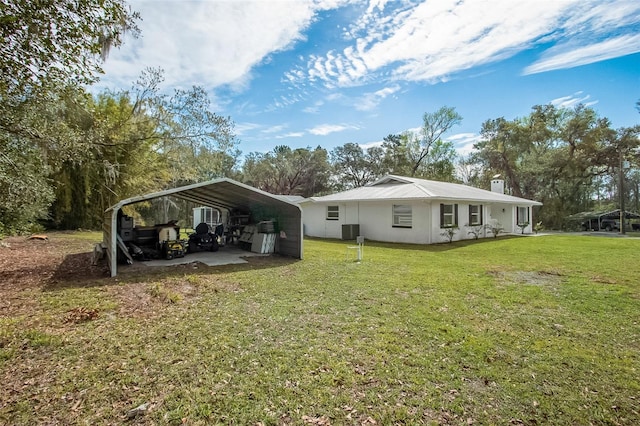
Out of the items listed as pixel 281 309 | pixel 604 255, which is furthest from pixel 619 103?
pixel 281 309

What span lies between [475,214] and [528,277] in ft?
31.4

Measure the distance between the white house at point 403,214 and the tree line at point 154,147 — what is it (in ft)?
19.8

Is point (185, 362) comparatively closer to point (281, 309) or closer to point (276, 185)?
point (281, 309)

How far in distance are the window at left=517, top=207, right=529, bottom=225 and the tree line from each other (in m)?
5.68

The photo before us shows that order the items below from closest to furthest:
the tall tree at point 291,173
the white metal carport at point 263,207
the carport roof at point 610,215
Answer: the white metal carport at point 263,207 → the carport roof at point 610,215 → the tall tree at point 291,173

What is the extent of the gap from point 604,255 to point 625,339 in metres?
8.53

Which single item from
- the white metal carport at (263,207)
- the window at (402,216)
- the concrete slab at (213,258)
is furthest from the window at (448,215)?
the concrete slab at (213,258)

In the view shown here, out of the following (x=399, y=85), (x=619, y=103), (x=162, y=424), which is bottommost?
(x=162, y=424)

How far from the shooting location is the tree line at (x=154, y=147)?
4.86m

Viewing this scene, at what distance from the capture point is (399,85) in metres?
17.0

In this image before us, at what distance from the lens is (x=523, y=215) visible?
69.3ft

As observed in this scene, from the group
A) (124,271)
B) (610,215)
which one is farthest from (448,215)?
(610,215)

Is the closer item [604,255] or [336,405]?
[336,405]

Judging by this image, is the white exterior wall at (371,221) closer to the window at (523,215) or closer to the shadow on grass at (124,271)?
the shadow on grass at (124,271)
